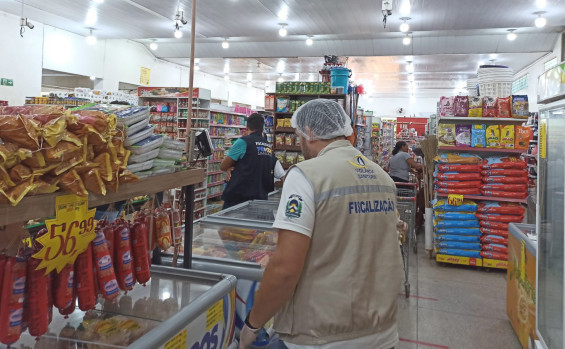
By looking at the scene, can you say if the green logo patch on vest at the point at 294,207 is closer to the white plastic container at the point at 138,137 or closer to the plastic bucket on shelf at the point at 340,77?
the white plastic container at the point at 138,137

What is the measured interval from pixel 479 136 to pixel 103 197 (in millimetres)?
5632

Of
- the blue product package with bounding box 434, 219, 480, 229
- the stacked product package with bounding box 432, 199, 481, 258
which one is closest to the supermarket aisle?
the stacked product package with bounding box 432, 199, 481, 258

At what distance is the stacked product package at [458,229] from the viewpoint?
19.2ft

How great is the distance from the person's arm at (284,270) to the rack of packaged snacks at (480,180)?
4.79 meters

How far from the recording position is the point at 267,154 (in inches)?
182

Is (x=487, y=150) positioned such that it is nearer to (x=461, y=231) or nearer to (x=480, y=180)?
(x=480, y=180)

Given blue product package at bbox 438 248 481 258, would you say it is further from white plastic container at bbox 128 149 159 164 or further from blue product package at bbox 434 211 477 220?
white plastic container at bbox 128 149 159 164

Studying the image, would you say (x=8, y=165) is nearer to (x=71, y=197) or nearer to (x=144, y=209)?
(x=71, y=197)

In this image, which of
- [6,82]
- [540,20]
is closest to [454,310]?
[540,20]

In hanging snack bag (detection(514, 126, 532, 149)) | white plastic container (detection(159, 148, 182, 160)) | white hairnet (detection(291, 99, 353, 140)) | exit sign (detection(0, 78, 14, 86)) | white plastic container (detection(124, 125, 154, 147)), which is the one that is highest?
exit sign (detection(0, 78, 14, 86))

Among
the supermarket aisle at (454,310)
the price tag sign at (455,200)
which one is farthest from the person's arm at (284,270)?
the price tag sign at (455,200)

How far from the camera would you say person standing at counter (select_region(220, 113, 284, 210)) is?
4.48 meters

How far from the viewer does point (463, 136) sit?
234 inches

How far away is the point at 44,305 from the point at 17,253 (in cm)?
18
